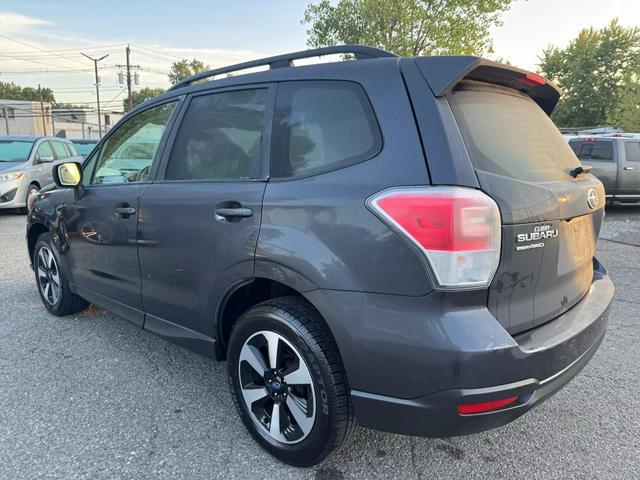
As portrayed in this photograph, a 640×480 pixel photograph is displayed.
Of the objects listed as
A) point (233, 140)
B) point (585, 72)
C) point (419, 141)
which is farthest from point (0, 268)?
point (585, 72)

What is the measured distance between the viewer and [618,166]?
1045 centimetres

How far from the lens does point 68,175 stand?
131 inches

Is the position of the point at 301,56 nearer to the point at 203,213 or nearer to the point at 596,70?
the point at 203,213

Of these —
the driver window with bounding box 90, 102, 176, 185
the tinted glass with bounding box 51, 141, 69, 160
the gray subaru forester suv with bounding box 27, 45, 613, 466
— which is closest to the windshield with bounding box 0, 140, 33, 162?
the tinted glass with bounding box 51, 141, 69, 160

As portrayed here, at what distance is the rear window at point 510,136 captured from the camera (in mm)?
1822

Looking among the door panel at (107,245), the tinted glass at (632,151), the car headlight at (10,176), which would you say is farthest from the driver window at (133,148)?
the tinted glass at (632,151)

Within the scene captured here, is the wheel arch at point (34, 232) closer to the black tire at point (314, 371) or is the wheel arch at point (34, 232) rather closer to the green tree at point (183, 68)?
the black tire at point (314, 371)

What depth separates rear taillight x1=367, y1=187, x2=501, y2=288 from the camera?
162 cm

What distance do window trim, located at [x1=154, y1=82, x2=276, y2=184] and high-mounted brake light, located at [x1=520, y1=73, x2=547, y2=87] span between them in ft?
3.97

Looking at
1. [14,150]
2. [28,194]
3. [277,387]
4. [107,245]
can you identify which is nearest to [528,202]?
[277,387]

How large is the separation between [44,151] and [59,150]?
2.81ft

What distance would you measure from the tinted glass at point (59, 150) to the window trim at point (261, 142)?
32.7ft

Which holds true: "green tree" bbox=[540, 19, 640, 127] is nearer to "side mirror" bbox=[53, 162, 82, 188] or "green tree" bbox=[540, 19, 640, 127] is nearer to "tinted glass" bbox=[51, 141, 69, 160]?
"tinted glass" bbox=[51, 141, 69, 160]

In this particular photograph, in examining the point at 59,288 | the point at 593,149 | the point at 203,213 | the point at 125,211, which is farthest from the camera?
the point at 593,149
